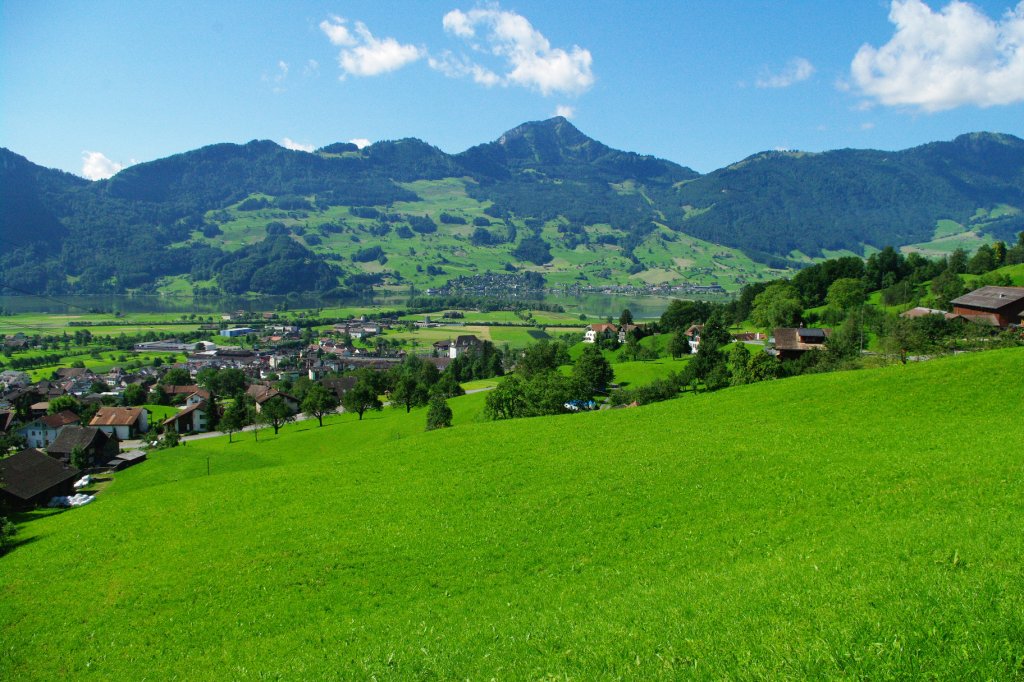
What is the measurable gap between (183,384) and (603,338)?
267 ft

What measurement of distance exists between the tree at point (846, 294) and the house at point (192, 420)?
95.7 metres

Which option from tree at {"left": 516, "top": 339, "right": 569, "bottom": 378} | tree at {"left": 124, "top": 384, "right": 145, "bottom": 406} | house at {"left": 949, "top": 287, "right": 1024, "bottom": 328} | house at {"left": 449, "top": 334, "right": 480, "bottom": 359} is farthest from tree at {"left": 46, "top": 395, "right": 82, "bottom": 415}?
house at {"left": 949, "top": 287, "right": 1024, "bottom": 328}

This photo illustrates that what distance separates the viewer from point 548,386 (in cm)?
5353

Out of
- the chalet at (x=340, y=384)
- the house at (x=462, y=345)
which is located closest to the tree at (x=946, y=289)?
the chalet at (x=340, y=384)

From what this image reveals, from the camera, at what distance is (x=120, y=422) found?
82.4m

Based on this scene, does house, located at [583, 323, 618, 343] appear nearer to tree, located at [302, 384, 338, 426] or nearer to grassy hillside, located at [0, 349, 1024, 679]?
tree, located at [302, 384, 338, 426]

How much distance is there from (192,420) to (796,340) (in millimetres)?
84691

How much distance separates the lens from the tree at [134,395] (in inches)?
3846

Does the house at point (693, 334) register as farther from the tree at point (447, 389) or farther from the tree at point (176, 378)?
the tree at point (176, 378)

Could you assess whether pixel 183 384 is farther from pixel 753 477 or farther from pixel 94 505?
pixel 753 477

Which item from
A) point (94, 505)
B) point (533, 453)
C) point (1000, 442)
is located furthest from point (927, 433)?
point (94, 505)

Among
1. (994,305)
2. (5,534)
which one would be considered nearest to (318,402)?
(5,534)

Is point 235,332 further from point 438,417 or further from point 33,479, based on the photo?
point 438,417

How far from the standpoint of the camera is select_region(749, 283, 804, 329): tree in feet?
267
